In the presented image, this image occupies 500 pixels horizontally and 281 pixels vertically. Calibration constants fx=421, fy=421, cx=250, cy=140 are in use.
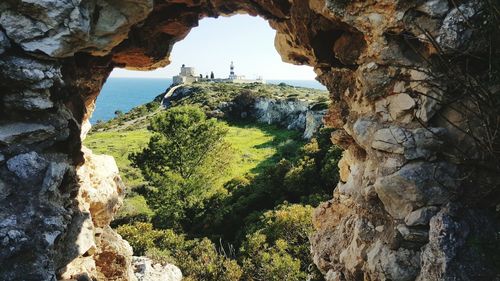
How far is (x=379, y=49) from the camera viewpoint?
9297 mm

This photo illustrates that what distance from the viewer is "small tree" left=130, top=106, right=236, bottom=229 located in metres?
33.1

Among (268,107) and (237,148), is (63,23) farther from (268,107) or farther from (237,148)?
(268,107)

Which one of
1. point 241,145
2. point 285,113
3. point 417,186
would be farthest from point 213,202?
point 285,113

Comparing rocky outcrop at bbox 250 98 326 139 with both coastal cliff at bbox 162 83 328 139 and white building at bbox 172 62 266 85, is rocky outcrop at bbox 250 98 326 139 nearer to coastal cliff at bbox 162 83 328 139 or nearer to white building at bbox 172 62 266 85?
coastal cliff at bbox 162 83 328 139

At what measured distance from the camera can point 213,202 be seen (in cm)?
3456

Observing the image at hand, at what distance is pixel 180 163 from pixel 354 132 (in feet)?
88.0

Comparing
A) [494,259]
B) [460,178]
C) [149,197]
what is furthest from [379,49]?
[149,197]

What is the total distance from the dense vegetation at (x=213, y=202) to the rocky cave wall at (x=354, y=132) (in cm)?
784

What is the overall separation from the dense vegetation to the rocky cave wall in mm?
7835

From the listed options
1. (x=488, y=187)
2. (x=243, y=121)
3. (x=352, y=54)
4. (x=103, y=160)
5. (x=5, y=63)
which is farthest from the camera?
(x=243, y=121)

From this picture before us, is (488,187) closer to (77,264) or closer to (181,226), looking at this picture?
(77,264)

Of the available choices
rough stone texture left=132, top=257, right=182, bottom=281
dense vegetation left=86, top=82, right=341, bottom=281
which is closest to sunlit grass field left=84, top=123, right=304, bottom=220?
dense vegetation left=86, top=82, right=341, bottom=281

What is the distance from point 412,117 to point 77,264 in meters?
10.1

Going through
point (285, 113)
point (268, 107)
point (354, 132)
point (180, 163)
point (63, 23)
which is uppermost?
point (63, 23)
